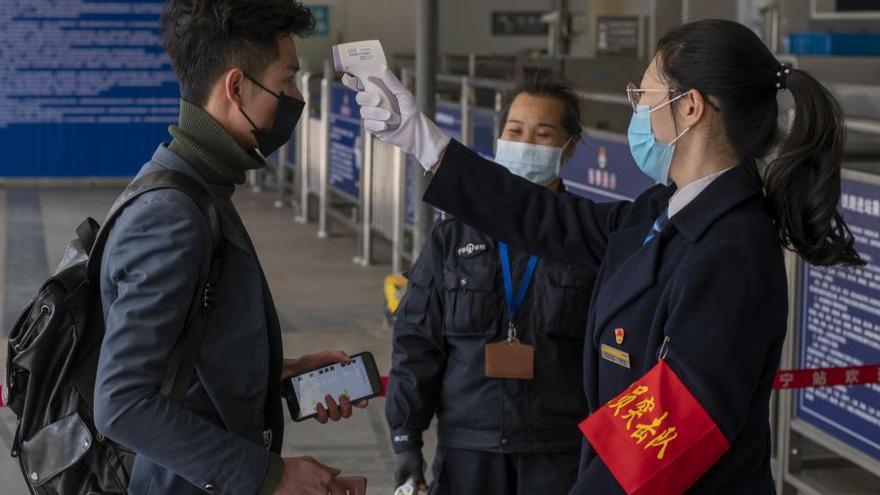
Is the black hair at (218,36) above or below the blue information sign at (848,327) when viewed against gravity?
above

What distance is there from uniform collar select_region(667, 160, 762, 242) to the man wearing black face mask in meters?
0.72

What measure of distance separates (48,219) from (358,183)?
3694 millimetres

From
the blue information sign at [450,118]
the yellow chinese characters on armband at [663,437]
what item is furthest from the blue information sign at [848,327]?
the blue information sign at [450,118]

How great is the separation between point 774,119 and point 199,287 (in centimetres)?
100

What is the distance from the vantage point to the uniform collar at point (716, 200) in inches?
82.7

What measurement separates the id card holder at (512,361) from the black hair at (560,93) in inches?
26.1

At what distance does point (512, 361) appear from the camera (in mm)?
3102

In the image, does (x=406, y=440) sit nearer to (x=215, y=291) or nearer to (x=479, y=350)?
(x=479, y=350)

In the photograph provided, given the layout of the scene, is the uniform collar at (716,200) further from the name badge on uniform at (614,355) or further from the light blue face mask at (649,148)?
the name badge on uniform at (614,355)

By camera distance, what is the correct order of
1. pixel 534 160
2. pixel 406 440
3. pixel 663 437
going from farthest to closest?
pixel 534 160 < pixel 406 440 < pixel 663 437

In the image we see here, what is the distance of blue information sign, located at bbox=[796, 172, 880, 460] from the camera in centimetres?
399

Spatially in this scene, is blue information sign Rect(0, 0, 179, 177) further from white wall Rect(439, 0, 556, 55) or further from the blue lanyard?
the blue lanyard

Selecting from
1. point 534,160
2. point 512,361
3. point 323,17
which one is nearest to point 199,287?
point 512,361

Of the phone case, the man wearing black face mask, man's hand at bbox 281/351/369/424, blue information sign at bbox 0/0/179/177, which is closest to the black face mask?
the man wearing black face mask
